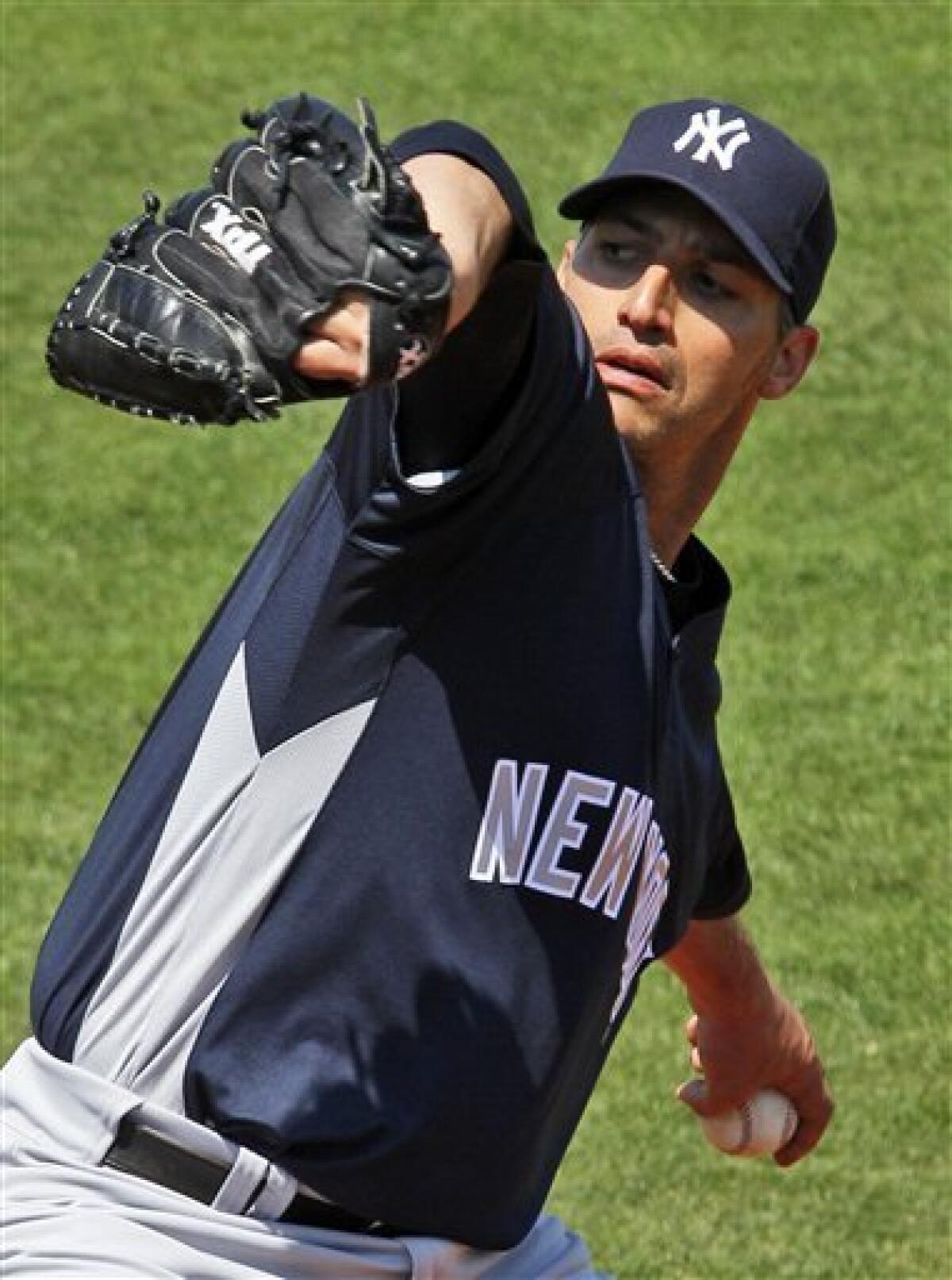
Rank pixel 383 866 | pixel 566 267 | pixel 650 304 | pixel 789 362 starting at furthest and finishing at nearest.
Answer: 1. pixel 789 362
2. pixel 566 267
3. pixel 650 304
4. pixel 383 866

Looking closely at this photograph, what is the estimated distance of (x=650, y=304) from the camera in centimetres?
401

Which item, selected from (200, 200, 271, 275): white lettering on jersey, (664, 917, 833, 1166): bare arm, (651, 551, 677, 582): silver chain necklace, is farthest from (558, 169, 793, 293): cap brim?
(200, 200, 271, 275): white lettering on jersey

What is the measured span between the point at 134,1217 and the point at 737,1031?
56.1 inches

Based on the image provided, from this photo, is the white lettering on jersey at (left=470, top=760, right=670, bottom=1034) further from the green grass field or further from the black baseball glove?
the green grass field

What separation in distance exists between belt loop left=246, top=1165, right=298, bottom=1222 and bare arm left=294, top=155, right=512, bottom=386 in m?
1.14

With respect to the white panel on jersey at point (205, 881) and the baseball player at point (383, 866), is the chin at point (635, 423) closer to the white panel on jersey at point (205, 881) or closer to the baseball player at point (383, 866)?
the baseball player at point (383, 866)

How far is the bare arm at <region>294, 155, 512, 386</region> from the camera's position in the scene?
2773 mm

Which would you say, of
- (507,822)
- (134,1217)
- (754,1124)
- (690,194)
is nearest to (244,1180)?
(134,1217)

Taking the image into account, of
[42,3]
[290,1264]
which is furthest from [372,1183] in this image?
[42,3]

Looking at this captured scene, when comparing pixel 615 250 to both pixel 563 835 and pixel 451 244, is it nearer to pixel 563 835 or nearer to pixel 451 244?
pixel 563 835

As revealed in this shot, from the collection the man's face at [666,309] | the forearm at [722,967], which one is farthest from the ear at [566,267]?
the forearm at [722,967]

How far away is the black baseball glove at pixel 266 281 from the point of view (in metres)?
2.78

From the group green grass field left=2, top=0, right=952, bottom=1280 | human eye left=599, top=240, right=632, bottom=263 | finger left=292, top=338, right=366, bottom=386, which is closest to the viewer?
finger left=292, top=338, right=366, bottom=386

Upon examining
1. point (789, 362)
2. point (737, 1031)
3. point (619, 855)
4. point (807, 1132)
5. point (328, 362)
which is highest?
point (328, 362)
